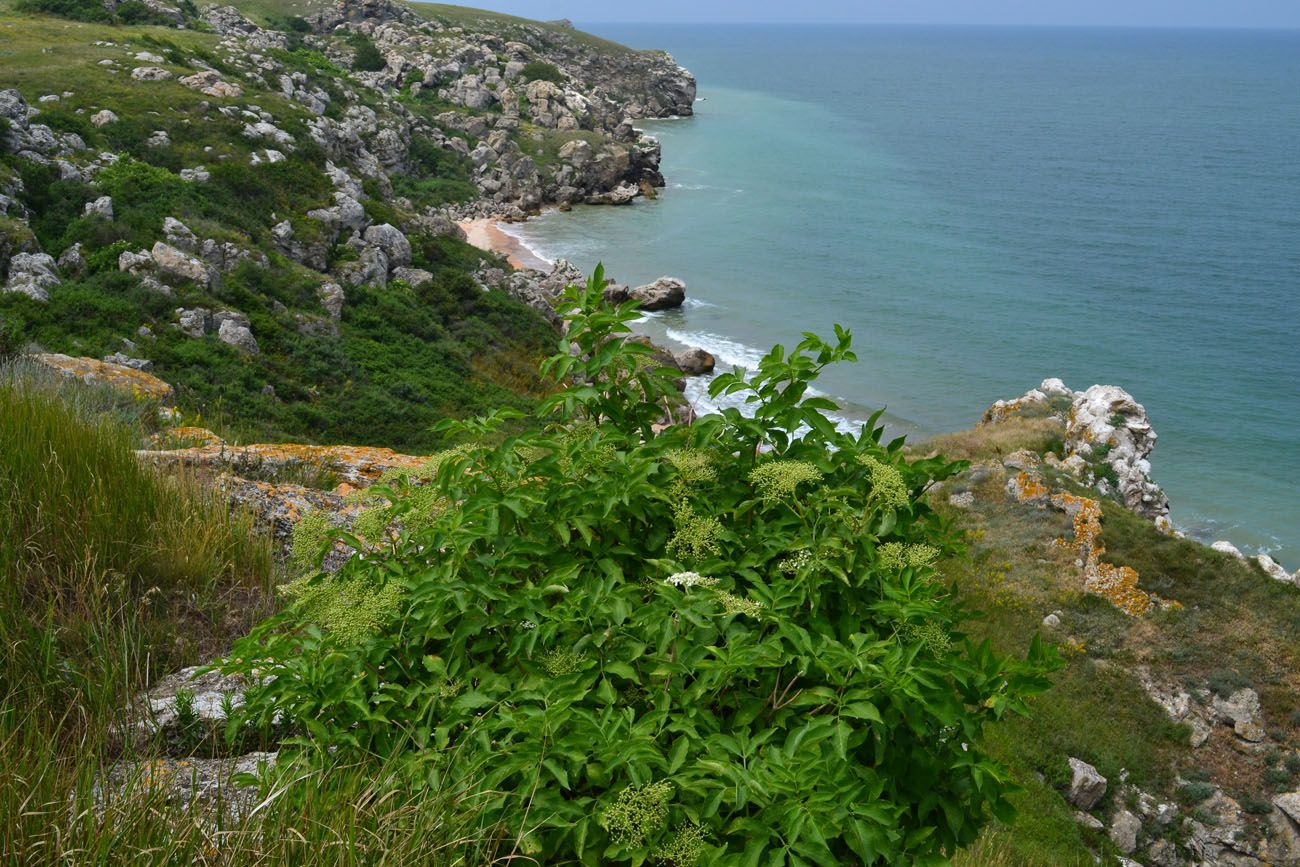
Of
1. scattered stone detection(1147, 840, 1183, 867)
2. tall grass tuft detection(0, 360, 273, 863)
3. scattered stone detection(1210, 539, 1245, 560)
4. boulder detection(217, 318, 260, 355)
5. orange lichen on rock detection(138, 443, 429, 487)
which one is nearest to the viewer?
tall grass tuft detection(0, 360, 273, 863)

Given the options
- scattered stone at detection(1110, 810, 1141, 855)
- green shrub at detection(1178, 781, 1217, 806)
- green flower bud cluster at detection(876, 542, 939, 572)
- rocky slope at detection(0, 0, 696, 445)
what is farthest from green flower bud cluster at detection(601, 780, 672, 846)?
rocky slope at detection(0, 0, 696, 445)

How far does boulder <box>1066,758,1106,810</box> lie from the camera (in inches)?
428

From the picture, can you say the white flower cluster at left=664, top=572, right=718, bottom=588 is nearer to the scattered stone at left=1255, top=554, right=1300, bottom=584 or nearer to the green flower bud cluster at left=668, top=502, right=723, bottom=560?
the green flower bud cluster at left=668, top=502, right=723, bottom=560

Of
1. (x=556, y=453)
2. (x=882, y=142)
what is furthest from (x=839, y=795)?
(x=882, y=142)

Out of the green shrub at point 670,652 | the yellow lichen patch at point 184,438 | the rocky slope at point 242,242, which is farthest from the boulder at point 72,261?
the green shrub at point 670,652

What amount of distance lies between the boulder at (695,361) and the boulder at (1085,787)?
28.9m

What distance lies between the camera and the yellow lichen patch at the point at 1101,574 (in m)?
15.2

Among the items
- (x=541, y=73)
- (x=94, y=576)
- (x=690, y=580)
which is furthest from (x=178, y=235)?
(x=541, y=73)

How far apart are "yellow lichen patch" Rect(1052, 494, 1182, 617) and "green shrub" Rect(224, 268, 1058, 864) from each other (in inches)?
547

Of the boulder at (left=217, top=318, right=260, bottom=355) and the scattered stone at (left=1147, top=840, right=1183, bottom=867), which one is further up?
the boulder at (left=217, top=318, right=260, bottom=355)

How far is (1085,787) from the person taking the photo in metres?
10.9

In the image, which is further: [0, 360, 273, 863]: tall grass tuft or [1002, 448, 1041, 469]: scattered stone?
[1002, 448, 1041, 469]: scattered stone

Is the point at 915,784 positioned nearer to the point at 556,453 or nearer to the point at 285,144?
the point at 556,453

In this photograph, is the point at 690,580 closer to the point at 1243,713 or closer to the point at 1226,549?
the point at 1243,713
